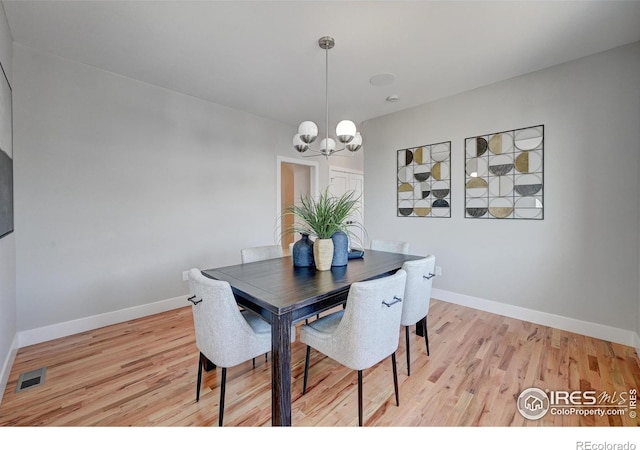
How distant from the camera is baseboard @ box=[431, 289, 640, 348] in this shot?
243 centimetres

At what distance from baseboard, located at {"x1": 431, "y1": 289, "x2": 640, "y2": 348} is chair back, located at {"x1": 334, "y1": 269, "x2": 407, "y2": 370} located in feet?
7.48

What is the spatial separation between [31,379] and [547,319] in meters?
4.48

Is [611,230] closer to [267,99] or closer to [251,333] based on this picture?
[251,333]

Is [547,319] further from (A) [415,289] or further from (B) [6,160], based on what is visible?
(B) [6,160]

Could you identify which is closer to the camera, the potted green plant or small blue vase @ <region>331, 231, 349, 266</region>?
the potted green plant

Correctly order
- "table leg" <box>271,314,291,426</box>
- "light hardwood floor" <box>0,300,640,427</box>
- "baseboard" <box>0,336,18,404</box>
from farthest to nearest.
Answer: "baseboard" <box>0,336,18,404</box>, "light hardwood floor" <box>0,300,640,427</box>, "table leg" <box>271,314,291,426</box>

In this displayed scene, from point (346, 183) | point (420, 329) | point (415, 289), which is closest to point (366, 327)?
point (415, 289)

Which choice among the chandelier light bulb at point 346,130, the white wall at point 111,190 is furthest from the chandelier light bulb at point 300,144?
the white wall at point 111,190

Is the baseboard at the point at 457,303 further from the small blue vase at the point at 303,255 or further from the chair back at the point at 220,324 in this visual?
the small blue vase at the point at 303,255

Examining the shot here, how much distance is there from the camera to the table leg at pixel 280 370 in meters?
1.33

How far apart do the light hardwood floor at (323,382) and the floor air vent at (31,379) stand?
4 centimetres

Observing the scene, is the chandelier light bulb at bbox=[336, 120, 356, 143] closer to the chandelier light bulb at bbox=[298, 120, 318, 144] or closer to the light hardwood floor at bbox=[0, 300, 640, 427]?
the chandelier light bulb at bbox=[298, 120, 318, 144]

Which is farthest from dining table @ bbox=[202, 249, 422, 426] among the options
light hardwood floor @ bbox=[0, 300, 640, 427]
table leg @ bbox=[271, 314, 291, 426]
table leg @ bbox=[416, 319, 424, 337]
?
table leg @ bbox=[416, 319, 424, 337]
